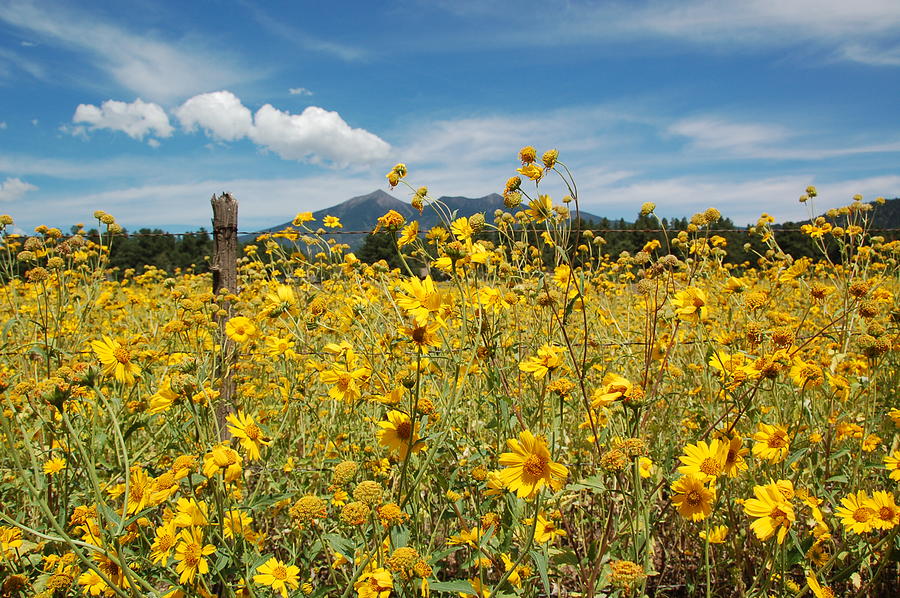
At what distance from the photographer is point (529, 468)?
4.01ft

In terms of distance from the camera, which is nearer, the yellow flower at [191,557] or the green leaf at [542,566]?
the green leaf at [542,566]

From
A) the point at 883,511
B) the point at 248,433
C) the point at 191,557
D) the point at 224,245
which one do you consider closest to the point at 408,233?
the point at 248,433

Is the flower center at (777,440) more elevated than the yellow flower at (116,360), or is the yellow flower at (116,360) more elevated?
the yellow flower at (116,360)

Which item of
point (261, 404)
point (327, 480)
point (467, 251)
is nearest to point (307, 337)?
point (261, 404)

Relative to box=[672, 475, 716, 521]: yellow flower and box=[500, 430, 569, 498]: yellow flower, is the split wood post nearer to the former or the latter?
box=[500, 430, 569, 498]: yellow flower

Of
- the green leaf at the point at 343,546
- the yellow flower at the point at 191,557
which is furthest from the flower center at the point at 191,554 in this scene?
the green leaf at the point at 343,546

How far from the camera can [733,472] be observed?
1431 mm

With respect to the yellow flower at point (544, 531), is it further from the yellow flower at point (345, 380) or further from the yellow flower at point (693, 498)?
the yellow flower at point (345, 380)

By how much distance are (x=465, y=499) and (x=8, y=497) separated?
2130mm

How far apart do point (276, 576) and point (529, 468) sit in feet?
2.71

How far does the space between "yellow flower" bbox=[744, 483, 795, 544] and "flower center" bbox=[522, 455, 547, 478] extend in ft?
2.01

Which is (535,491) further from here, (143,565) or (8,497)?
(8,497)

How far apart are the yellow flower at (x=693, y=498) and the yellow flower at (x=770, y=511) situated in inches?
3.9

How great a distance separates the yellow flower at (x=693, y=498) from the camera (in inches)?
55.1
